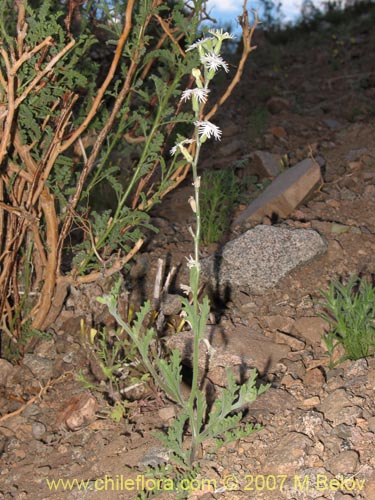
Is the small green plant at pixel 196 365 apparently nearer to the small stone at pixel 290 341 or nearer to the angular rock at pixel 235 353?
the angular rock at pixel 235 353

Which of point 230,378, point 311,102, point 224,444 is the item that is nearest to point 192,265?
point 230,378

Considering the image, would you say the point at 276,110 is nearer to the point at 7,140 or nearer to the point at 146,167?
the point at 146,167

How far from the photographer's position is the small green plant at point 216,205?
137 inches

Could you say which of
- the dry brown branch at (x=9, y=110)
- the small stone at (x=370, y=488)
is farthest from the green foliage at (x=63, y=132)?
the small stone at (x=370, y=488)

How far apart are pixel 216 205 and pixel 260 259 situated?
571 mm

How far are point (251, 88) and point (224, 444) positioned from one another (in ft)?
17.3

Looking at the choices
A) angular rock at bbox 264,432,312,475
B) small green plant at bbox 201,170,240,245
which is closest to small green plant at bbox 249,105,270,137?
small green plant at bbox 201,170,240,245

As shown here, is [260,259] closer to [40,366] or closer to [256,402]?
[256,402]

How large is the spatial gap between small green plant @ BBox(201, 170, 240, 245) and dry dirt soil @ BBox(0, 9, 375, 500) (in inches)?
4.4

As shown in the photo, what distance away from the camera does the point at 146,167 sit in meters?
2.62

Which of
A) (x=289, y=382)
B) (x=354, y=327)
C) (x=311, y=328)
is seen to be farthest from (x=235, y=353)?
(x=354, y=327)

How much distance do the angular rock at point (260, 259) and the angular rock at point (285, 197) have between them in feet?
1.35

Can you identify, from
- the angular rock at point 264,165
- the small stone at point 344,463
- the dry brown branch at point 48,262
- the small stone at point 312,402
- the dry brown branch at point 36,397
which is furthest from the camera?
the angular rock at point 264,165

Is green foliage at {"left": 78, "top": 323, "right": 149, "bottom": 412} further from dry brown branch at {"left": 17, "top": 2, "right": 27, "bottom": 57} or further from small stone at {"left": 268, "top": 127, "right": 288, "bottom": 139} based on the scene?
small stone at {"left": 268, "top": 127, "right": 288, "bottom": 139}
